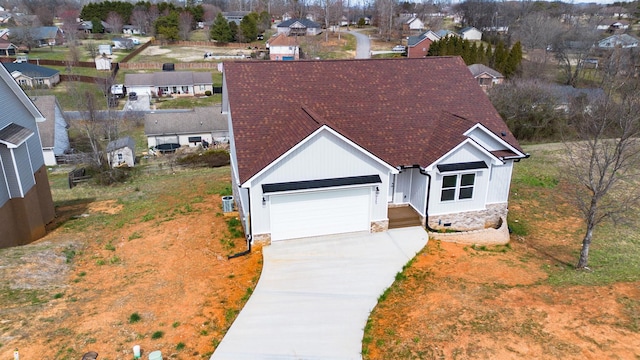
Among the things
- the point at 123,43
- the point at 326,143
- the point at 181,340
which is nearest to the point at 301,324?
the point at 181,340

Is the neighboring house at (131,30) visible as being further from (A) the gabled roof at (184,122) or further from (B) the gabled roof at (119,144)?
(B) the gabled roof at (119,144)

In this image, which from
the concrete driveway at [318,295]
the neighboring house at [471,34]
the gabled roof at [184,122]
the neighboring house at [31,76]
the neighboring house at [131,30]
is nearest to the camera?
the concrete driveway at [318,295]

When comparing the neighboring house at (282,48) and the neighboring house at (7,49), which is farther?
the neighboring house at (7,49)

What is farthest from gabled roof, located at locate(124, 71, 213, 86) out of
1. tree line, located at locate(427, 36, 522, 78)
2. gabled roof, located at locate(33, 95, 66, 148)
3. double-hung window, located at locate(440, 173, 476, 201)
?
double-hung window, located at locate(440, 173, 476, 201)

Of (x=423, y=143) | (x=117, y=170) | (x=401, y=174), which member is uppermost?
(x=423, y=143)

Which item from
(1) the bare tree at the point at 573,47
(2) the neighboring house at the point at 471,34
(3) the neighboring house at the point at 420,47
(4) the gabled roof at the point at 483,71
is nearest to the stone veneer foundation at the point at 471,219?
(4) the gabled roof at the point at 483,71

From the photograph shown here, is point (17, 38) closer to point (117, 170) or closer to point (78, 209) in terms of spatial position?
point (117, 170)
